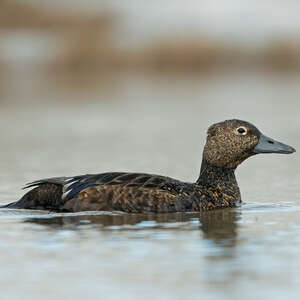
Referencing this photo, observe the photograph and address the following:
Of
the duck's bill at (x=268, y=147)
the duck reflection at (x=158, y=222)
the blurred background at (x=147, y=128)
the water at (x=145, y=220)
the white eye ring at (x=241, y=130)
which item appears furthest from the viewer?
the white eye ring at (x=241, y=130)

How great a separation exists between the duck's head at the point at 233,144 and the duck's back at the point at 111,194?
0.67 meters

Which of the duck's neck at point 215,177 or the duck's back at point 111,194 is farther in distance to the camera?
the duck's neck at point 215,177

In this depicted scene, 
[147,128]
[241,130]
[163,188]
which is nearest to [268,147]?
[241,130]

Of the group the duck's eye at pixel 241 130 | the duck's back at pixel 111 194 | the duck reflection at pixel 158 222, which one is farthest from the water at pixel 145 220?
the duck's eye at pixel 241 130

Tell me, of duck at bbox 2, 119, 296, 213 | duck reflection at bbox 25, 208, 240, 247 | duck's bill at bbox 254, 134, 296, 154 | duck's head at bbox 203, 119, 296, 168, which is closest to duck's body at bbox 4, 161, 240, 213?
duck at bbox 2, 119, 296, 213

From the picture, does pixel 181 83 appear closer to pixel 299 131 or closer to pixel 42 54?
pixel 42 54

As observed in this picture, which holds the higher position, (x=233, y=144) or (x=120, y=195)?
(x=233, y=144)

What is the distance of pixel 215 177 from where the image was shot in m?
11.2

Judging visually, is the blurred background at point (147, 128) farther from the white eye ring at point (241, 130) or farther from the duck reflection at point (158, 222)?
the white eye ring at point (241, 130)

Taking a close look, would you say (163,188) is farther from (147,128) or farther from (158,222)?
(147,128)

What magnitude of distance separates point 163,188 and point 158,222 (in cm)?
70

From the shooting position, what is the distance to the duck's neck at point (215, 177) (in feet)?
36.5

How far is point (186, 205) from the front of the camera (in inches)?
415

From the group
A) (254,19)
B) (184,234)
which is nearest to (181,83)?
(254,19)
